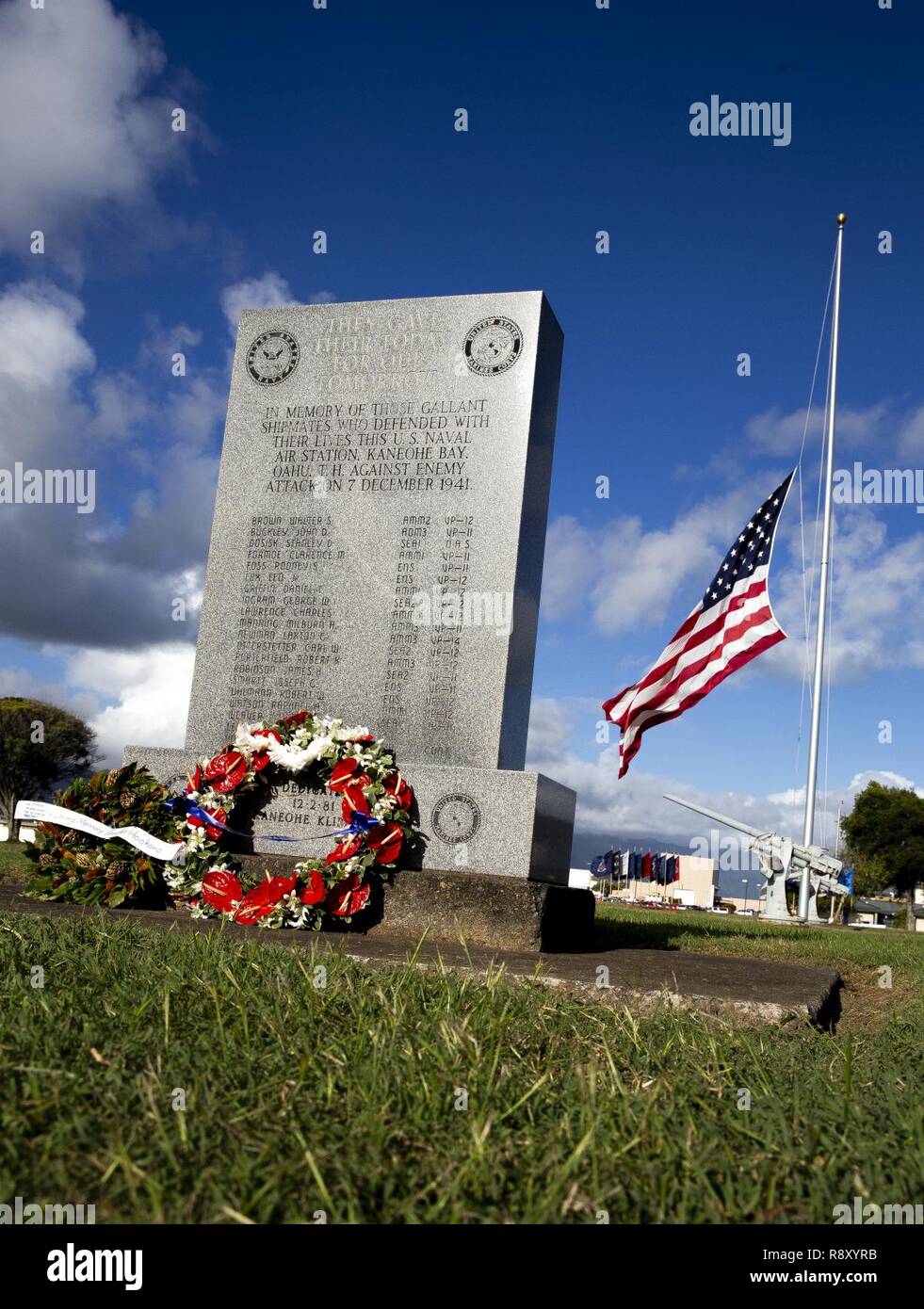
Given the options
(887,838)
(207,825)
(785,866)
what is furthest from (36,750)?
(887,838)

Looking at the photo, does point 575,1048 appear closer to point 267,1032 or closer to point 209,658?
point 267,1032

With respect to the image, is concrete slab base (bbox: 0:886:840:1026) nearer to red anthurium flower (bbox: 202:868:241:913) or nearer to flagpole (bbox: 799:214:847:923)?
red anthurium flower (bbox: 202:868:241:913)

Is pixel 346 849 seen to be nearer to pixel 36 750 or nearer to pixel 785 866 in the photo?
pixel 785 866

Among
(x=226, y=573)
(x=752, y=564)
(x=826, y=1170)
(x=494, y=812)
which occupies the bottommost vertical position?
(x=826, y=1170)

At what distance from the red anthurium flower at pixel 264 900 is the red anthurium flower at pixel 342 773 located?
2.16 feet

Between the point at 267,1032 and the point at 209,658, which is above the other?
the point at 209,658

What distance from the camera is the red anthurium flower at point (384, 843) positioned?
253 inches

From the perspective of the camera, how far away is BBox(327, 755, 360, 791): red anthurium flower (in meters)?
6.64

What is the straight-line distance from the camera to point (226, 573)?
7.98 meters

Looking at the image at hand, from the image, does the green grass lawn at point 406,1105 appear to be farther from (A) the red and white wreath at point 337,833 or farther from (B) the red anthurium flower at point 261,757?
(B) the red anthurium flower at point 261,757

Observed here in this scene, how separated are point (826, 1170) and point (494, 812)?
4.58 meters

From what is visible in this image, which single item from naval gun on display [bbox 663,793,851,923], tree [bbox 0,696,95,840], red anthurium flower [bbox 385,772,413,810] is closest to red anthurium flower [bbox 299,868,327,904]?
red anthurium flower [bbox 385,772,413,810]

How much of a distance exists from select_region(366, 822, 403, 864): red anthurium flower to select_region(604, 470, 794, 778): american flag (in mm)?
2199
